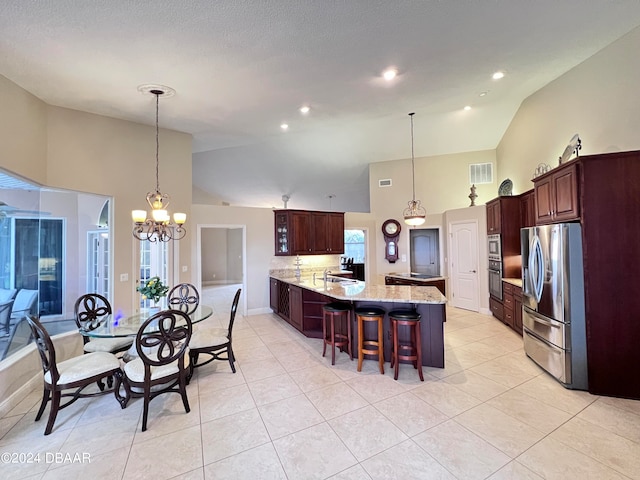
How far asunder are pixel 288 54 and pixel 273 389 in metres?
3.39

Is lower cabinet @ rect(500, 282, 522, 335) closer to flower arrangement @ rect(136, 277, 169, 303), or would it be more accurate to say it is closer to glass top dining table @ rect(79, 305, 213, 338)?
glass top dining table @ rect(79, 305, 213, 338)

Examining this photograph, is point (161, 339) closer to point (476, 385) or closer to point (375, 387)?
point (375, 387)

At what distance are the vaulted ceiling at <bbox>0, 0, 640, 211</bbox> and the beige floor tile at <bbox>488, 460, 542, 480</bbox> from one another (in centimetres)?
341

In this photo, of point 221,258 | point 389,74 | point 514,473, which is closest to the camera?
point 514,473

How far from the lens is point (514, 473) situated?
6.03 feet

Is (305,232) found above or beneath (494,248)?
above

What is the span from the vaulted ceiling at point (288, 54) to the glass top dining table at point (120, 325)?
260cm

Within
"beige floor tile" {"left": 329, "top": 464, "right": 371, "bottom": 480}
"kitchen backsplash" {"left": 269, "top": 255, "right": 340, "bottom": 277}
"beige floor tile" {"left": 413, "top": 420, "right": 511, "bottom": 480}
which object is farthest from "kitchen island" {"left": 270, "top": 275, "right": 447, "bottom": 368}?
"kitchen backsplash" {"left": 269, "top": 255, "right": 340, "bottom": 277}

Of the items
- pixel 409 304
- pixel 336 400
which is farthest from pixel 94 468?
pixel 409 304

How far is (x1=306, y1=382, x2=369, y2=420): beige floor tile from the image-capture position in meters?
2.55

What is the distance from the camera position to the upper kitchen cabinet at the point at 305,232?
617cm

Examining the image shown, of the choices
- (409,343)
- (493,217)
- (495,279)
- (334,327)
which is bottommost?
(409,343)

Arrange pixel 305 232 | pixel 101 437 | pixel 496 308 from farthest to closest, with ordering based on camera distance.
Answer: pixel 305 232
pixel 496 308
pixel 101 437

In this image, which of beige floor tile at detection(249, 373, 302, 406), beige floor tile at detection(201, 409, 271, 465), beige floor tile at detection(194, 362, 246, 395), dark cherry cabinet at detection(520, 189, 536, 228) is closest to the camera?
beige floor tile at detection(201, 409, 271, 465)
